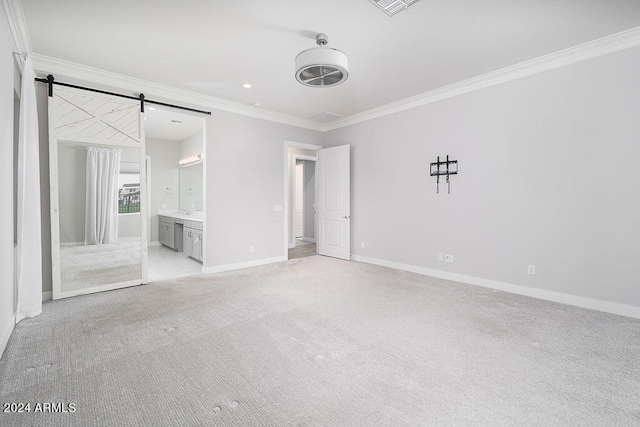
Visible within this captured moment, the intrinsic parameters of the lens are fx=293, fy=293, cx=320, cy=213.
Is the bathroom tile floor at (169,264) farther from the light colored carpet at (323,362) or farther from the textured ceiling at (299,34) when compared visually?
the textured ceiling at (299,34)

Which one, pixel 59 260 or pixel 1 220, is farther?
pixel 59 260

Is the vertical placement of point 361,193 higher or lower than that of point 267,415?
higher

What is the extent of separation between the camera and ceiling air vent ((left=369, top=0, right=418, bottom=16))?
2.47 metres

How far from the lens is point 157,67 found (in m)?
3.70

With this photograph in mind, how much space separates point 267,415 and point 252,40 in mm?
3309

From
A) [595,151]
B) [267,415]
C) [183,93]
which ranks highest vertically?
[183,93]

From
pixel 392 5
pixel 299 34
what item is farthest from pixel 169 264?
pixel 392 5

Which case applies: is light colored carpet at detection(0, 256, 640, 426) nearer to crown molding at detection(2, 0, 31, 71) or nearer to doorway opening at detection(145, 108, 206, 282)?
doorway opening at detection(145, 108, 206, 282)

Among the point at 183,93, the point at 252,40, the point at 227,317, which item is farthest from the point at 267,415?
the point at 183,93

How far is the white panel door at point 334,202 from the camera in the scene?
5.93m

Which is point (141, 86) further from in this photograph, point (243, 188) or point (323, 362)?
point (323, 362)

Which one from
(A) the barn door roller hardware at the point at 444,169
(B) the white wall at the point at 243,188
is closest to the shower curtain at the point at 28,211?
(B) the white wall at the point at 243,188

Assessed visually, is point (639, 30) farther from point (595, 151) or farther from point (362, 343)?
point (362, 343)

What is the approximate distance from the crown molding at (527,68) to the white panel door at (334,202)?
121 cm
